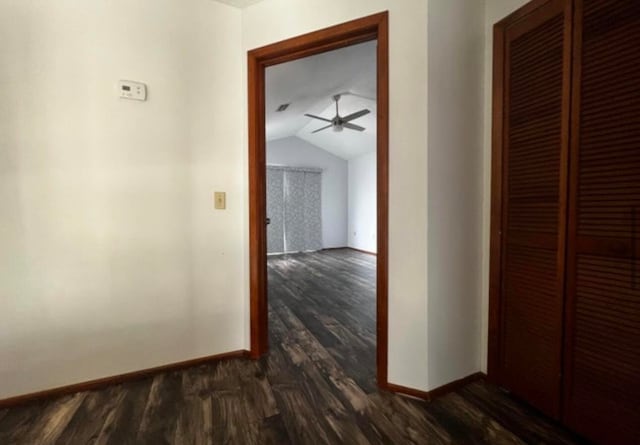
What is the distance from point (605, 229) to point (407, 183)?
0.80 meters

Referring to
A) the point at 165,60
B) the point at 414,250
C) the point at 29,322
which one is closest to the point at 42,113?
the point at 165,60

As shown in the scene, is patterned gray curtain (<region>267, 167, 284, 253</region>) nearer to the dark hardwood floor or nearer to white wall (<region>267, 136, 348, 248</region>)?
white wall (<region>267, 136, 348, 248</region>)

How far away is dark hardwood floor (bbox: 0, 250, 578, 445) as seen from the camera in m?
1.29

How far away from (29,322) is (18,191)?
0.68 m

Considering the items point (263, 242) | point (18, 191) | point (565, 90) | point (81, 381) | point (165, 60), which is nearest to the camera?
point (565, 90)

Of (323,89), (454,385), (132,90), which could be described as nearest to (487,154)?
(454,385)

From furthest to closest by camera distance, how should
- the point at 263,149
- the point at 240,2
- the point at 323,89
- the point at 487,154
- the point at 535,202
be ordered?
1. the point at 323,89
2. the point at 263,149
3. the point at 240,2
4. the point at 487,154
5. the point at 535,202

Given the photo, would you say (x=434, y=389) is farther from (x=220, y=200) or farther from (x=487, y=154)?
(x=220, y=200)

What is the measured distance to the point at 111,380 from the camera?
5.51 ft

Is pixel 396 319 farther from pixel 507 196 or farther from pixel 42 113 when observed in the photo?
pixel 42 113

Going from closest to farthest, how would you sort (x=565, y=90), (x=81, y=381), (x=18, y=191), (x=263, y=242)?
1. (x=565, y=90)
2. (x=18, y=191)
3. (x=81, y=381)
4. (x=263, y=242)

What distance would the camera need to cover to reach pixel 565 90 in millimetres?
1268

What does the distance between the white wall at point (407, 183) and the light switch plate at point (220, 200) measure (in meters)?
1.08

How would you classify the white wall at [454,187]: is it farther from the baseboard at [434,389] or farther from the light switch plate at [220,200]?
the light switch plate at [220,200]
